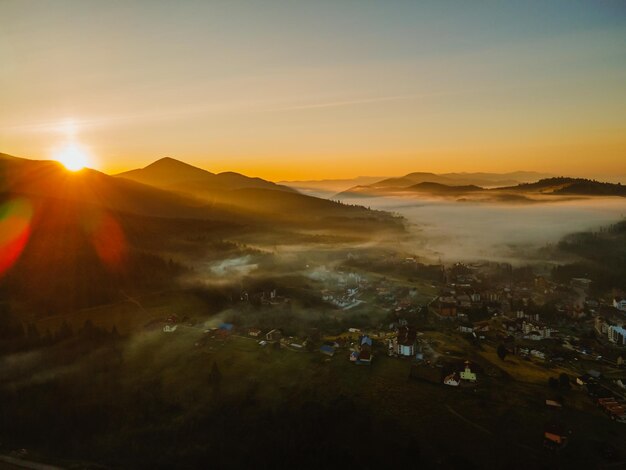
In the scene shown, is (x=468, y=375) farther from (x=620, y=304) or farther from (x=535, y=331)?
→ (x=620, y=304)

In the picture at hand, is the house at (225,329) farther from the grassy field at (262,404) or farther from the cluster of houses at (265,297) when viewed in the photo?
the cluster of houses at (265,297)

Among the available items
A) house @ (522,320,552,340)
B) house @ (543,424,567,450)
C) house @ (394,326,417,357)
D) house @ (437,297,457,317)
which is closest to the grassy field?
house @ (543,424,567,450)

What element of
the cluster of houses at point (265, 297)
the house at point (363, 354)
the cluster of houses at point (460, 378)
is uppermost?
the cluster of houses at point (265, 297)

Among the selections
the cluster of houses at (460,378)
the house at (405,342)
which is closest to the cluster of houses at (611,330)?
the cluster of houses at (460,378)

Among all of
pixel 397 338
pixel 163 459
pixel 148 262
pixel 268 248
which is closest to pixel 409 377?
pixel 397 338

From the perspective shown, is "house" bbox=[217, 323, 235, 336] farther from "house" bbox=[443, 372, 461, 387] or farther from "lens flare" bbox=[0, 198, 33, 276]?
"lens flare" bbox=[0, 198, 33, 276]
